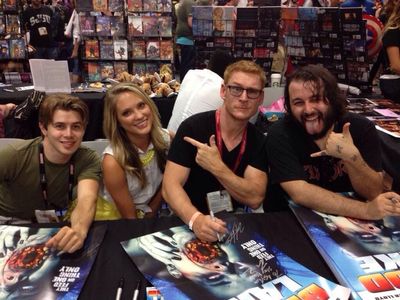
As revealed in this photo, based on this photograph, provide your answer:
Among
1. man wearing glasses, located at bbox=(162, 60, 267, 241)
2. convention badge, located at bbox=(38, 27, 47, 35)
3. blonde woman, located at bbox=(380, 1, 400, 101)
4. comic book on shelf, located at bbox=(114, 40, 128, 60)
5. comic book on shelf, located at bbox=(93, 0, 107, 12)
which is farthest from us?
convention badge, located at bbox=(38, 27, 47, 35)

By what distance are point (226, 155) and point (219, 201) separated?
193mm

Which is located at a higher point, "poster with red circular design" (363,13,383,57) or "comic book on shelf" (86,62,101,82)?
"poster with red circular design" (363,13,383,57)

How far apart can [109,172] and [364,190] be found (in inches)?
39.9

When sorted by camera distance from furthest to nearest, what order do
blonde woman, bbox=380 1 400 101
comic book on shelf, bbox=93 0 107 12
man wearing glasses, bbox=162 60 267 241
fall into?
comic book on shelf, bbox=93 0 107 12, blonde woman, bbox=380 1 400 101, man wearing glasses, bbox=162 60 267 241

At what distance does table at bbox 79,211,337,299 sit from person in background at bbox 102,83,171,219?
0.44 m

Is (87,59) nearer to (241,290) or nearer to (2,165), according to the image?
(2,165)

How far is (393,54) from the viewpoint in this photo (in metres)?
2.88

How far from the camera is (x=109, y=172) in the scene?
1636 millimetres

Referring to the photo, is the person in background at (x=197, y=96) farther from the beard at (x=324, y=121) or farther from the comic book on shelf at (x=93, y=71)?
the comic book on shelf at (x=93, y=71)

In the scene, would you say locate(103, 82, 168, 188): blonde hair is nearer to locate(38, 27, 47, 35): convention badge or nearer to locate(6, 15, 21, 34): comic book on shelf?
locate(38, 27, 47, 35): convention badge

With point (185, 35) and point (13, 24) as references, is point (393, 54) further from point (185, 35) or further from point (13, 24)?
point (13, 24)

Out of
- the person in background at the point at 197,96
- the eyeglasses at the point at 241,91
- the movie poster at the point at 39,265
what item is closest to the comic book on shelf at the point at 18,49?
the person in background at the point at 197,96

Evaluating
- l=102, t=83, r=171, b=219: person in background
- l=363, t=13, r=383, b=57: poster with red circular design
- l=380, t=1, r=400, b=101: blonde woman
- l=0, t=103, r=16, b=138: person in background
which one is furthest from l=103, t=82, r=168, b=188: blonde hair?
l=363, t=13, r=383, b=57: poster with red circular design

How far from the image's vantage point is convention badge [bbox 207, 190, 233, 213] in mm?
1547
